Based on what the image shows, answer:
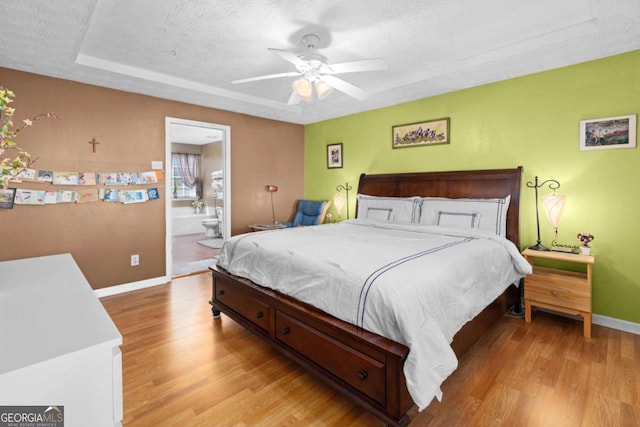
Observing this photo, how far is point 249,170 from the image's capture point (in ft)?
15.8

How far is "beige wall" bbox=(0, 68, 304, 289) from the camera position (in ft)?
10.0

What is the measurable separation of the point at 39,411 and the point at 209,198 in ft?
25.3

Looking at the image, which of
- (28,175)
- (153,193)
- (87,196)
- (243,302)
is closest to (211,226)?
(153,193)

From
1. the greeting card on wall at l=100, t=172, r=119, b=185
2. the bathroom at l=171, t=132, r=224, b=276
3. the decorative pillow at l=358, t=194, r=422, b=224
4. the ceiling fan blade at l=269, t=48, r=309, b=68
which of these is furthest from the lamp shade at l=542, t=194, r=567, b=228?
the bathroom at l=171, t=132, r=224, b=276

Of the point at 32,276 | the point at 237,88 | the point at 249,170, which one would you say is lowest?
the point at 32,276

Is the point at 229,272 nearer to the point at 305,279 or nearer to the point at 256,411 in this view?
the point at 305,279

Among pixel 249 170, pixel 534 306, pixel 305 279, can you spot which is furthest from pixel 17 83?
pixel 534 306

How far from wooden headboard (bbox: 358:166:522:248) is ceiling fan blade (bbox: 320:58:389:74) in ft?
5.83

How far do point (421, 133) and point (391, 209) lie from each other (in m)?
1.09

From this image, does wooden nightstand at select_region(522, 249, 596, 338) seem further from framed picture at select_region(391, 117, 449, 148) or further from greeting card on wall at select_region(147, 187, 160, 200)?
greeting card on wall at select_region(147, 187, 160, 200)

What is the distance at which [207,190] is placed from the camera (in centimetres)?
808

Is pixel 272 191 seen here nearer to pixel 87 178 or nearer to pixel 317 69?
pixel 87 178

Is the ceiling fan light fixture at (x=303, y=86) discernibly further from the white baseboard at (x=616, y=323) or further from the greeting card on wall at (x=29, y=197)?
the white baseboard at (x=616, y=323)

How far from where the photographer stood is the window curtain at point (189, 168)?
312 inches
